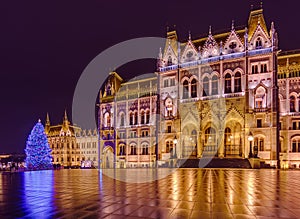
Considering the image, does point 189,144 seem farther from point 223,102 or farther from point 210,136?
point 223,102

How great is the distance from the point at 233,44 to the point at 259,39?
4318 millimetres

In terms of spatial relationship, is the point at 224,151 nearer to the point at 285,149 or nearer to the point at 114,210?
the point at 285,149

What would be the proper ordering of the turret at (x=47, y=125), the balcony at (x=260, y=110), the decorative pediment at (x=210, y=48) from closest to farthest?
the balcony at (x=260, y=110) → the decorative pediment at (x=210, y=48) → the turret at (x=47, y=125)

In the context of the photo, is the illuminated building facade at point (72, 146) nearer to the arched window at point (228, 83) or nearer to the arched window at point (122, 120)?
the arched window at point (122, 120)

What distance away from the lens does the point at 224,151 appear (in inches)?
1570

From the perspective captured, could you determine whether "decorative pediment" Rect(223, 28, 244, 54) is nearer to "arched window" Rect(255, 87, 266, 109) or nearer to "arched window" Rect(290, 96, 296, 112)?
"arched window" Rect(255, 87, 266, 109)

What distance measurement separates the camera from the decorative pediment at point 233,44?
42.3 m

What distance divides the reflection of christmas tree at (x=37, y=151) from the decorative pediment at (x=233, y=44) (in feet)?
126

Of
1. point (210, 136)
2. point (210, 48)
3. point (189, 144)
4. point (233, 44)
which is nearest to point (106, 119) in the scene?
point (189, 144)

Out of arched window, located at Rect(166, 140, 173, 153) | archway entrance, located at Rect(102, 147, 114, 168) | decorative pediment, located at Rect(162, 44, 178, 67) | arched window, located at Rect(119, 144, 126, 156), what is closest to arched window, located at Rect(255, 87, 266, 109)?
arched window, located at Rect(166, 140, 173, 153)

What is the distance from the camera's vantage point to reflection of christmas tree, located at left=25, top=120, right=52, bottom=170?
44469mm

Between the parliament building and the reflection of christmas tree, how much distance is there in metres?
16.4

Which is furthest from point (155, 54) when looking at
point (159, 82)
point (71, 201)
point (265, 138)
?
point (71, 201)

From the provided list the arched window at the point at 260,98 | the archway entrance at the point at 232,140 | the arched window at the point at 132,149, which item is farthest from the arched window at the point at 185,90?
the arched window at the point at 132,149
